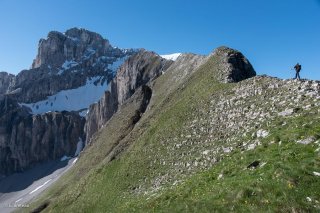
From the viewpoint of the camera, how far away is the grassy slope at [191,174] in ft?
75.7

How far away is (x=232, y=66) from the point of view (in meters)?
62.5

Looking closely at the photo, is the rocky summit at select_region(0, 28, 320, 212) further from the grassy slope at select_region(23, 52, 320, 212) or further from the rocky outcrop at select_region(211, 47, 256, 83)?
the rocky outcrop at select_region(211, 47, 256, 83)

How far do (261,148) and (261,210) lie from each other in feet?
30.0

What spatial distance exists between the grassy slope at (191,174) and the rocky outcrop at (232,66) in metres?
1.78

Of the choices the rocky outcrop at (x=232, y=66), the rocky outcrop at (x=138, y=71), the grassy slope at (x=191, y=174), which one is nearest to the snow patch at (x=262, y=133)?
the grassy slope at (x=191, y=174)

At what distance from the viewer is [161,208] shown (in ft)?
98.1

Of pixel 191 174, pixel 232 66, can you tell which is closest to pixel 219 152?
pixel 191 174

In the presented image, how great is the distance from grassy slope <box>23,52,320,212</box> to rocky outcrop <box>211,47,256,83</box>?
1.78m

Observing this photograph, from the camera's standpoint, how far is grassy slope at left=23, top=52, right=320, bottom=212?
23.1 m

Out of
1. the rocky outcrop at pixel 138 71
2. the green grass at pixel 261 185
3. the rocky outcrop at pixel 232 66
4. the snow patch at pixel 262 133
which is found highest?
the rocky outcrop at pixel 138 71

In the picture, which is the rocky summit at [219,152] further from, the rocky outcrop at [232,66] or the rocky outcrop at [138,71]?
the rocky outcrop at [138,71]

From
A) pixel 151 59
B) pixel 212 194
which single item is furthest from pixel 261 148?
pixel 151 59

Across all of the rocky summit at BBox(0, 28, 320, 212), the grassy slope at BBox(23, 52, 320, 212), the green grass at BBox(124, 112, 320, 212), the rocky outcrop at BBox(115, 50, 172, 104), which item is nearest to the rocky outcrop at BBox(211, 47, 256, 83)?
the rocky summit at BBox(0, 28, 320, 212)

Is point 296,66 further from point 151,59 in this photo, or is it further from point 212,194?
point 151,59
